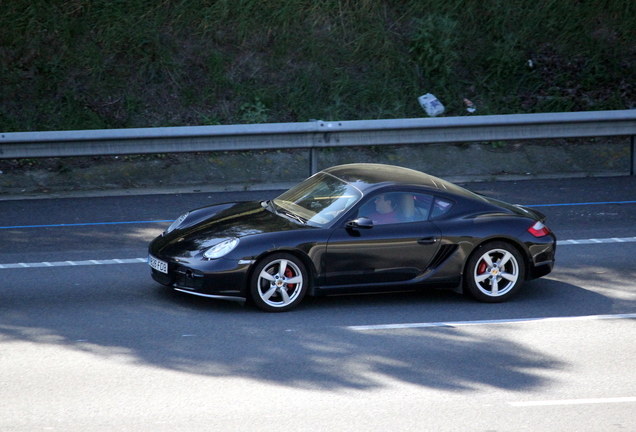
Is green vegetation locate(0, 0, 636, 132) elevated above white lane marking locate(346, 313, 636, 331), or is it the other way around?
green vegetation locate(0, 0, 636, 132)

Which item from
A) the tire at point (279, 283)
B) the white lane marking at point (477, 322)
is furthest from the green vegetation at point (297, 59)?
the white lane marking at point (477, 322)

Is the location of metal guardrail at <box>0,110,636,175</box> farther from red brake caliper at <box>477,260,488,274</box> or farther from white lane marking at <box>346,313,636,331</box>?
white lane marking at <box>346,313,636,331</box>

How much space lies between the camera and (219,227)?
306 inches

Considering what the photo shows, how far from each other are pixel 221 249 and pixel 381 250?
151cm

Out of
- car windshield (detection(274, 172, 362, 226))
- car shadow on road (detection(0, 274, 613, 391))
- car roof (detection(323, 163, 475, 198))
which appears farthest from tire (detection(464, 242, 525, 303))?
car windshield (detection(274, 172, 362, 226))

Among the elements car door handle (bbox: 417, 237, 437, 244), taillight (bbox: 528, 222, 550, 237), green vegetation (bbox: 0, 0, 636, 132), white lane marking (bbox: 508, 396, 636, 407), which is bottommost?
white lane marking (bbox: 508, 396, 636, 407)

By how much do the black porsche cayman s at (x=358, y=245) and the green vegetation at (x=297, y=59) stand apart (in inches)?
299

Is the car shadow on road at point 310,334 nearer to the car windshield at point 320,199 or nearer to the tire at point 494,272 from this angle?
the tire at point 494,272

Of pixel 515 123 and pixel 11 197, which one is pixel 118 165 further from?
pixel 515 123

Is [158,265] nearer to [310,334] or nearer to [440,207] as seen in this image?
[310,334]

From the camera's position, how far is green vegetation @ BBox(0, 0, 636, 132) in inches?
604

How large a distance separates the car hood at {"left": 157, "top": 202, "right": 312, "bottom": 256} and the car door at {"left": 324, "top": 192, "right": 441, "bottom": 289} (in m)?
0.41

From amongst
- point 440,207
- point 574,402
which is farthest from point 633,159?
point 574,402

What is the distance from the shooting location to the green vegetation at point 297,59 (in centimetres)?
1534
